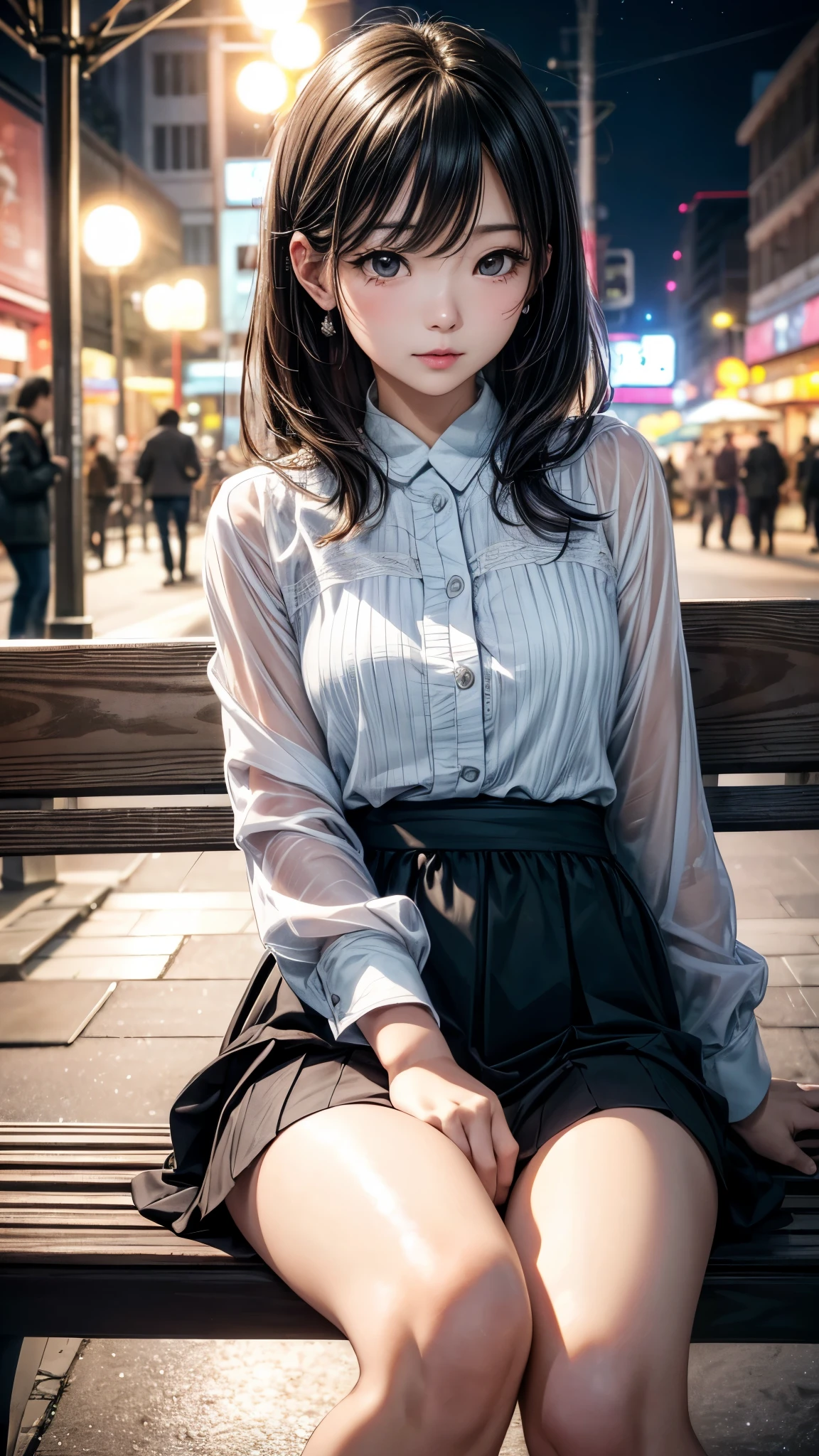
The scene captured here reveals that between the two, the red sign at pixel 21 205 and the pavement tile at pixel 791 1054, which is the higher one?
the red sign at pixel 21 205

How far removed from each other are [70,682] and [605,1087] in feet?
3.17

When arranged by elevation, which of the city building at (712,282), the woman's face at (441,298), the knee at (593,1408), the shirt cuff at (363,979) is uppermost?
the city building at (712,282)

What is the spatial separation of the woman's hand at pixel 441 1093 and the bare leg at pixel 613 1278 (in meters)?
0.04

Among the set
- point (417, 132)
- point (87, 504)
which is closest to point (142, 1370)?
point (417, 132)

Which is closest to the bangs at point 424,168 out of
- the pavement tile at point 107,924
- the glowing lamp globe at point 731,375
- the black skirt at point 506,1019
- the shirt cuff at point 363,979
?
the black skirt at point 506,1019

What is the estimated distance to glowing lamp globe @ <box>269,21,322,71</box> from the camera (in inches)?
232

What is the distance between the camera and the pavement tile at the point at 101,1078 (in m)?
2.69

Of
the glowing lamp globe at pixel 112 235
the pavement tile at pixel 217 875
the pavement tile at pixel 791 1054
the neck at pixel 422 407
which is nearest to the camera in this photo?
the neck at pixel 422 407

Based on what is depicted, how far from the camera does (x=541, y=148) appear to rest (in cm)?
143

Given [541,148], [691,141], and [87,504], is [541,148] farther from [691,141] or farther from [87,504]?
[87,504]

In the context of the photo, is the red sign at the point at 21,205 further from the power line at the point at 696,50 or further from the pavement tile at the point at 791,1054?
the pavement tile at the point at 791,1054

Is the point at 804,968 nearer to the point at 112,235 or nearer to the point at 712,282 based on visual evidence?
the point at 112,235

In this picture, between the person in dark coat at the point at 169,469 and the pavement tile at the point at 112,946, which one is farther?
the person in dark coat at the point at 169,469

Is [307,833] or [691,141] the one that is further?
[691,141]
